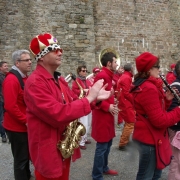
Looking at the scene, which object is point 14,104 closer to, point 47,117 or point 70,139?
point 70,139

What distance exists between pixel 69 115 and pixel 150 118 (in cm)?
116

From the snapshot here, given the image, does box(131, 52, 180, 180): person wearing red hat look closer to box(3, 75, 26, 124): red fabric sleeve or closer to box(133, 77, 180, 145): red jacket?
box(133, 77, 180, 145): red jacket

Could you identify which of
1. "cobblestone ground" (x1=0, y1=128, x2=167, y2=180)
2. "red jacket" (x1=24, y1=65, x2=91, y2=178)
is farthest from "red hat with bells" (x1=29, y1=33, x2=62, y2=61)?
"cobblestone ground" (x1=0, y1=128, x2=167, y2=180)

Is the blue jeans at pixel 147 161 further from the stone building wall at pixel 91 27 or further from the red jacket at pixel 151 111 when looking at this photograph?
the stone building wall at pixel 91 27

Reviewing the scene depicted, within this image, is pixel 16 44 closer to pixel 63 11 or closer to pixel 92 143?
pixel 63 11

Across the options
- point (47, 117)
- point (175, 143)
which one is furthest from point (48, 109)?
point (175, 143)

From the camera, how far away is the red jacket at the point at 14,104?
3.59 metres

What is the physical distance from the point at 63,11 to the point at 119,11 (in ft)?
11.2

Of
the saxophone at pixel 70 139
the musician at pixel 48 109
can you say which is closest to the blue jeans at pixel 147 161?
the saxophone at pixel 70 139

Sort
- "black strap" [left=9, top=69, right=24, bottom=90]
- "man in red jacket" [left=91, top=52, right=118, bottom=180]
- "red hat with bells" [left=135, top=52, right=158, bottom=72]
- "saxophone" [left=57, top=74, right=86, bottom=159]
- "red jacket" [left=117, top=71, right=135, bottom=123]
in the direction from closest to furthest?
"saxophone" [left=57, top=74, right=86, bottom=159] → "red hat with bells" [left=135, top=52, right=158, bottom=72] → "black strap" [left=9, top=69, right=24, bottom=90] → "man in red jacket" [left=91, top=52, right=118, bottom=180] → "red jacket" [left=117, top=71, right=135, bottom=123]

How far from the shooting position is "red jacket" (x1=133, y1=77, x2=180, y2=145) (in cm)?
286

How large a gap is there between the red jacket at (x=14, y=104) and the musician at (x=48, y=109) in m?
1.30

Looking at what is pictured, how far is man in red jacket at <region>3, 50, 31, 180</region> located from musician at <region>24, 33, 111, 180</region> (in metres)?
1.33

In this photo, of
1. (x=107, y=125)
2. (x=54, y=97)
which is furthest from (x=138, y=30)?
(x=54, y=97)
